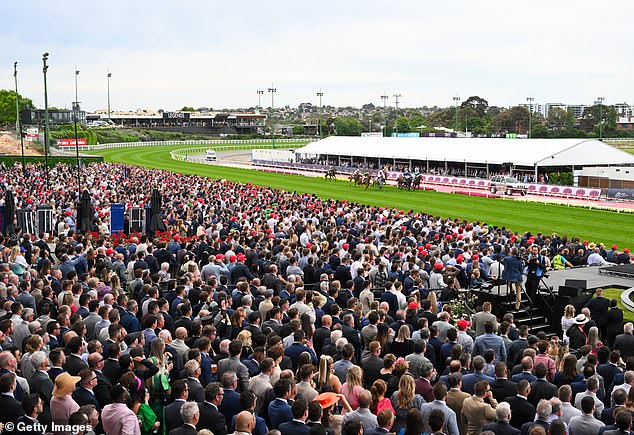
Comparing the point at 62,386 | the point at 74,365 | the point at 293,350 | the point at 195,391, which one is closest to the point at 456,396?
the point at 293,350

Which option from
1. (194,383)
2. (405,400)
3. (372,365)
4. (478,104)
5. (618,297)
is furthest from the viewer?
(478,104)

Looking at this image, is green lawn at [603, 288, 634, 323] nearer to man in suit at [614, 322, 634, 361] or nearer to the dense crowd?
the dense crowd

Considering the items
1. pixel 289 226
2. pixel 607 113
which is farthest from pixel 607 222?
pixel 607 113

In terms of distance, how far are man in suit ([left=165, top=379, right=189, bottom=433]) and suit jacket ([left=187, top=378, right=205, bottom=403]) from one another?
0.57 metres

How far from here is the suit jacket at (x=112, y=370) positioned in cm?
884

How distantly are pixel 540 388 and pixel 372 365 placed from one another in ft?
6.97

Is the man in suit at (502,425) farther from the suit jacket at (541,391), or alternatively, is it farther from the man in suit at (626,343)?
the man in suit at (626,343)

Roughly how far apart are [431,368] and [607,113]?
165 m

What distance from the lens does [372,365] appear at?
959cm

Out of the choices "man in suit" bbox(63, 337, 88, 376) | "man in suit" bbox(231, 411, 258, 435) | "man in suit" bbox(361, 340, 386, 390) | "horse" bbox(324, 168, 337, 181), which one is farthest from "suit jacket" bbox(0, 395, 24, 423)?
"horse" bbox(324, 168, 337, 181)

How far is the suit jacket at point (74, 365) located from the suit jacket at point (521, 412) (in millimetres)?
5169

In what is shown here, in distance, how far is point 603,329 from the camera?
14.5 meters

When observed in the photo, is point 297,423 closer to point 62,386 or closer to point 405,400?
point 405,400

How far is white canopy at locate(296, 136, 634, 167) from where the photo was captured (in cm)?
5447
